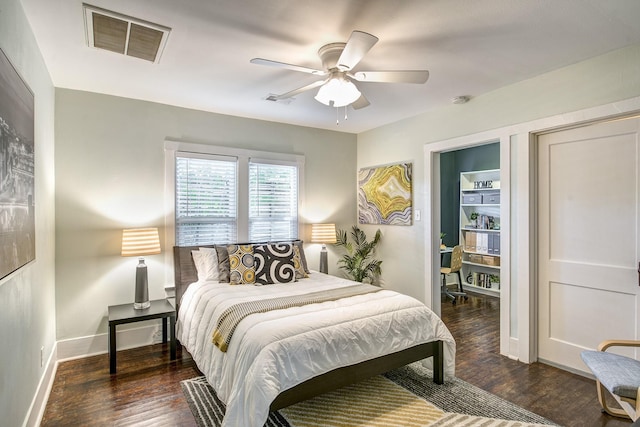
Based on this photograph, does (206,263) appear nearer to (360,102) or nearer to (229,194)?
(229,194)

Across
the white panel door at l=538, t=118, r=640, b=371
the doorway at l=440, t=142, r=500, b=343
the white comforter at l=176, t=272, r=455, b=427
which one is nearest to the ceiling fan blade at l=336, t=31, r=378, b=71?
the white comforter at l=176, t=272, r=455, b=427

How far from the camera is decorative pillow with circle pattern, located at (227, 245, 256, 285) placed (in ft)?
10.7

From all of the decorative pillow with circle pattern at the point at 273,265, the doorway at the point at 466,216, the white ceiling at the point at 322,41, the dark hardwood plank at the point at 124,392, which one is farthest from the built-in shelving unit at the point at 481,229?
the dark hardwood plank at the point at 124,392

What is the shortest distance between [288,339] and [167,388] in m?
1.35

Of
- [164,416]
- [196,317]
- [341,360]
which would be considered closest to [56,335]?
[196,317]

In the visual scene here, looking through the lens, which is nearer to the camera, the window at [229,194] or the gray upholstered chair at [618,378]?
the gray upholstered chair at [618,378]

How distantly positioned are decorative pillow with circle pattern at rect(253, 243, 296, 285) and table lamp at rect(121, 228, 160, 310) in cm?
97

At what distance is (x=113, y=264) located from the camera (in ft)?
11.2

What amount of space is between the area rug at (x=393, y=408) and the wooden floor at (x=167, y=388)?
0.40 feet

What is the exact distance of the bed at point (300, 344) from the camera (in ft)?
6.27

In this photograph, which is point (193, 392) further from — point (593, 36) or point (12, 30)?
point (593, 36)

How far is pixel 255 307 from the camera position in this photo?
2.42m

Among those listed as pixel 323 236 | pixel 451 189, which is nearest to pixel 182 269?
pixel 323 236

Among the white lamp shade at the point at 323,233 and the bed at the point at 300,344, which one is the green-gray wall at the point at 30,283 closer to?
the bed at the point at 300,344
